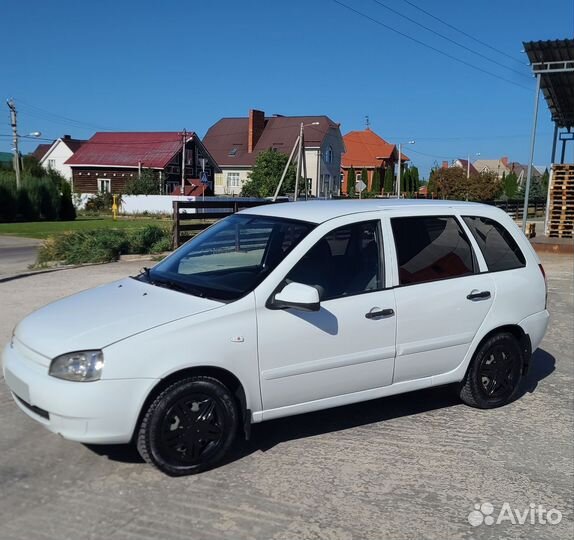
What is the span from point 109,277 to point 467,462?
334 inches

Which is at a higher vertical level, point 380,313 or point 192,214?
point 192,214

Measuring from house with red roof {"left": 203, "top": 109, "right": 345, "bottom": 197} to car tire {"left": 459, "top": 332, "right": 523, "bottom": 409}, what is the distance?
57.6 metres

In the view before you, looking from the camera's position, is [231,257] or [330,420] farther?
[231,257]

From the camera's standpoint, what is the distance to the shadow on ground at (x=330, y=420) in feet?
13.6

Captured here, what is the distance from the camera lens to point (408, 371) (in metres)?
4.59

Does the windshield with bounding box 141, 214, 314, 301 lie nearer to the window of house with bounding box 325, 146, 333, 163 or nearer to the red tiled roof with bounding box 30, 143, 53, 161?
the window of house with bounding box 325, 146, 333, 163

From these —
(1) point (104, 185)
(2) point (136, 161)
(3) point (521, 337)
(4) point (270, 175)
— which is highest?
(2) point (136, 161)

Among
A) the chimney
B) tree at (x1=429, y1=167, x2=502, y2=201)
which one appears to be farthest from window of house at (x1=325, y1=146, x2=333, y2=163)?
tree at (x1=429, y1=167, x2=502, y2=201)

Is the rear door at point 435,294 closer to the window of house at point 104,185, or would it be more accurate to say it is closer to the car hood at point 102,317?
the car hood at point 102,317

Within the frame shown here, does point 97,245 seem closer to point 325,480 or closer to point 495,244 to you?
point 495,244

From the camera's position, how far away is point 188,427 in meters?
3.75

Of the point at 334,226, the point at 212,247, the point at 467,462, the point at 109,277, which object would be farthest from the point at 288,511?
the point at 109,277

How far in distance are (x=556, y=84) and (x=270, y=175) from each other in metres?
35.4

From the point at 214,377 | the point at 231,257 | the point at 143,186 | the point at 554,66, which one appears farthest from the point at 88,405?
the point at 143,186
